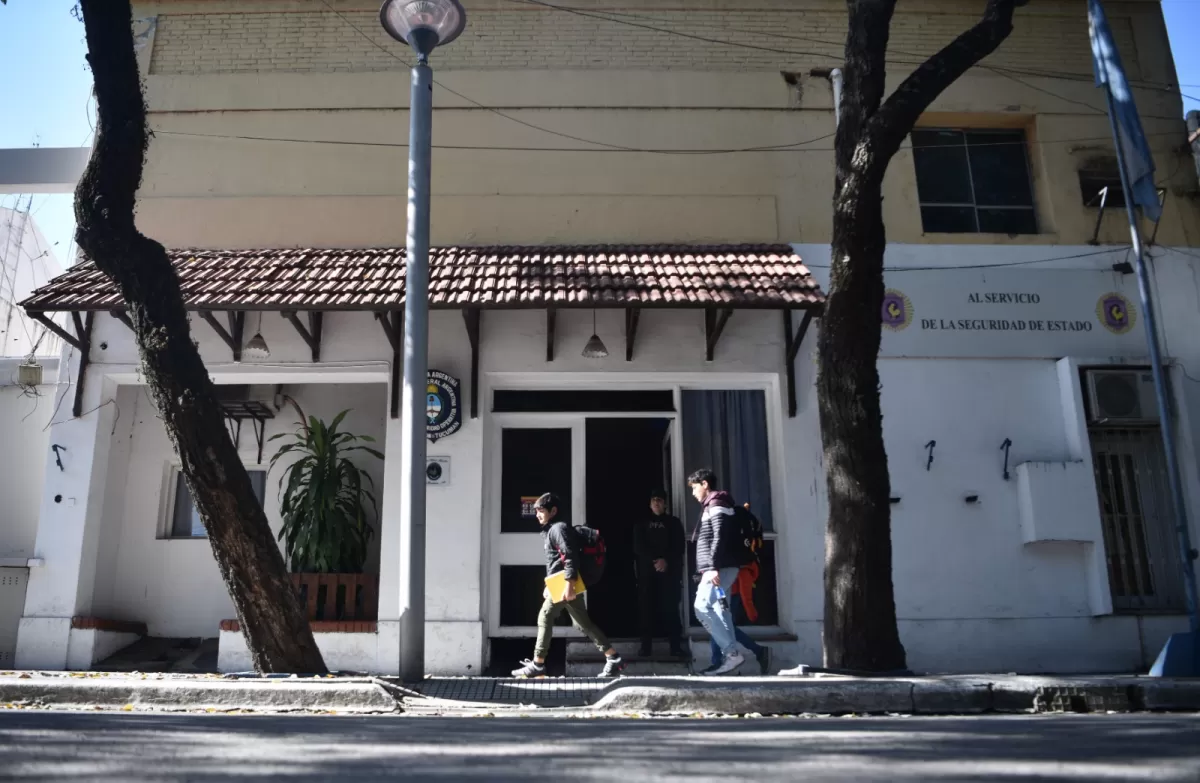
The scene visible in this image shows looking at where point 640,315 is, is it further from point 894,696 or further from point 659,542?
point 894,696

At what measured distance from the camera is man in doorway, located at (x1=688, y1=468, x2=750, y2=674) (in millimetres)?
8156

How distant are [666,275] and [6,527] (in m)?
7.96

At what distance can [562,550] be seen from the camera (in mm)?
8430

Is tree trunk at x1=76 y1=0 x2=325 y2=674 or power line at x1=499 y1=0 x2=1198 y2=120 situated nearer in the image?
tree trunk at x1=76 y1=0 x2=325 y2=674

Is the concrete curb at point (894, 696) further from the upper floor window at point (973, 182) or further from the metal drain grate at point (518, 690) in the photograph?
the upper floor window at point (973, 182)

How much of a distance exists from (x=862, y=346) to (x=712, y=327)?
261 cm

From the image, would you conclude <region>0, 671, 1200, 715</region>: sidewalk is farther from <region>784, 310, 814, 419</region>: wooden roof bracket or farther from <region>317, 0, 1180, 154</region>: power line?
<region>317, 0, 1180, 154</region>: power line

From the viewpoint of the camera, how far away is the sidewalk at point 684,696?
6.35 meters

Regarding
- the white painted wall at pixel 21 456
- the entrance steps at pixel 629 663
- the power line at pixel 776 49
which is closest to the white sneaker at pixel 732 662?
the entrance steps at pixel 629 663

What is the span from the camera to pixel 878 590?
717 cm

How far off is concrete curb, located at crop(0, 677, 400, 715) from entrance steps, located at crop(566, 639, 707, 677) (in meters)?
3.29

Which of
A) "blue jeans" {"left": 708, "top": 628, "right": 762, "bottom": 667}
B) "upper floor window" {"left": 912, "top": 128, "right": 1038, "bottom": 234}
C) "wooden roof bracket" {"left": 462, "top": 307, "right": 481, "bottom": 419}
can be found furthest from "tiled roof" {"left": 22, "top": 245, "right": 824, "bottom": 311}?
"blue jeans" {"left": 708, "top": 628, "right": 762, "bottom": 667}

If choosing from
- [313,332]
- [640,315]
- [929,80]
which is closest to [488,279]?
[640,315]

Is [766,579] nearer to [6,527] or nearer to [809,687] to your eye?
[809,687]
